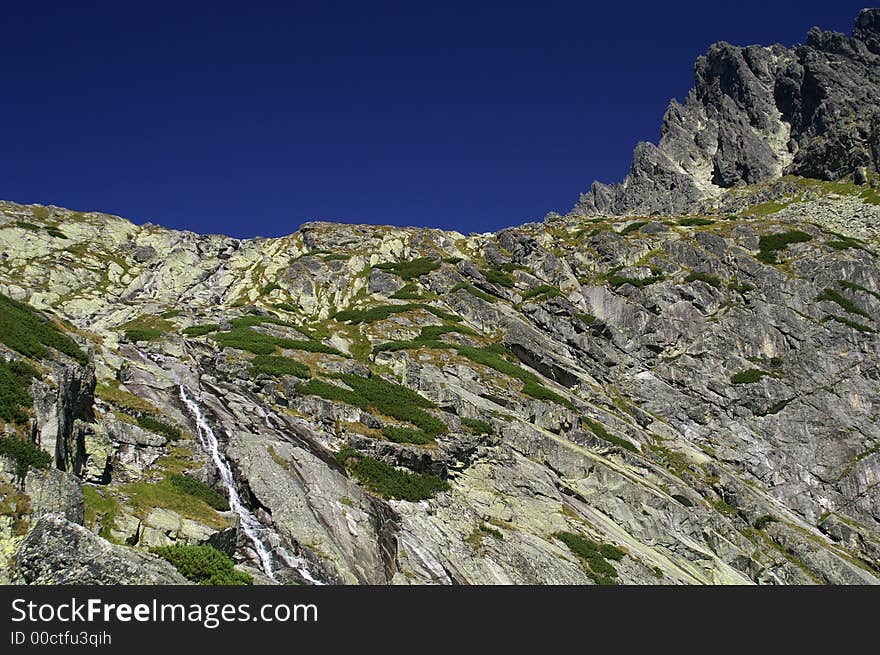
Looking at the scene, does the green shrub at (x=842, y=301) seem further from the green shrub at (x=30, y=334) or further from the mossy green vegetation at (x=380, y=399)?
the green shrub at (x=30, y=334)

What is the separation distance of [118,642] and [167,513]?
36.0ft

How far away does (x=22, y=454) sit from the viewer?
1892cm

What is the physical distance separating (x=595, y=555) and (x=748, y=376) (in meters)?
41.5

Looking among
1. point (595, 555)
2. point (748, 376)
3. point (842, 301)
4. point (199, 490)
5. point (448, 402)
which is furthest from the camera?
point (842, 301)

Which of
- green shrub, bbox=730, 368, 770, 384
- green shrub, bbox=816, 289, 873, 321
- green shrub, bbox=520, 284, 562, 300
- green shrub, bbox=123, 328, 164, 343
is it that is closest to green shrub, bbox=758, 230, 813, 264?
green shrub, bbox=816, 289, 873, 321

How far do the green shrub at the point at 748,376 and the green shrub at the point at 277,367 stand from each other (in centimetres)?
4635

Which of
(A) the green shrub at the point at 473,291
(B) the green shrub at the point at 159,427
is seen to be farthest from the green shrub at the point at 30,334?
(A) the green shrub at the point at 473,291

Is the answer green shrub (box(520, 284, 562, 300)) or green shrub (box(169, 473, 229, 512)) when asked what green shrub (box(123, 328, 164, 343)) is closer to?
green shrub (box(169, 473, 229, 512))

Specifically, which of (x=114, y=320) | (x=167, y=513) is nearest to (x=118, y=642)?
(x=167, y=513)

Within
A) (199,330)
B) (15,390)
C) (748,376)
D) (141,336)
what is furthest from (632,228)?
(15,390)

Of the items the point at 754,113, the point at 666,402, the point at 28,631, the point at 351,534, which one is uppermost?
the point at 754,113

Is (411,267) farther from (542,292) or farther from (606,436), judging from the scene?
(606,436)

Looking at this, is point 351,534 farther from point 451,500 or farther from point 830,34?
point 830,34

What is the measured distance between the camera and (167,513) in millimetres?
21500
